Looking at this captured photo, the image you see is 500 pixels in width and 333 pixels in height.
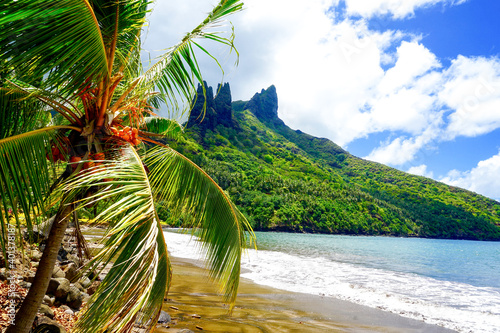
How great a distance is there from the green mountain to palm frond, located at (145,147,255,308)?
43934 mm

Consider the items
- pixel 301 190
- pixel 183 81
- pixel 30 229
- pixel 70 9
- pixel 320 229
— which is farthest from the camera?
pixel 301 190

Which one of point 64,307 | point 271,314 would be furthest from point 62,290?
point 271,314

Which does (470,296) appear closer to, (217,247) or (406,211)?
(217,247)

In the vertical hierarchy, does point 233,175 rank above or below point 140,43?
above

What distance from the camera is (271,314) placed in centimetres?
Answer: 642

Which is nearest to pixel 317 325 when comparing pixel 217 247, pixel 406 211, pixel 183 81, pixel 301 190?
pixel 217 247

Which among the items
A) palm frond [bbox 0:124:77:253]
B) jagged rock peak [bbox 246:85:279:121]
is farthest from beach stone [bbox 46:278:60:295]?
jagged rock peak [bbox 246:85:279:121]

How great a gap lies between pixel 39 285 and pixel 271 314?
4985 mm

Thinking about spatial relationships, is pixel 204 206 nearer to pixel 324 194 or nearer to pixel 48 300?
pixel 48 300

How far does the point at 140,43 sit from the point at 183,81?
704 mm

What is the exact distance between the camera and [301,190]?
249ft

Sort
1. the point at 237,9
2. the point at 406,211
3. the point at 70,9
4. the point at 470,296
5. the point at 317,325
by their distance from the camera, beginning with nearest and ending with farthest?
the point at 70,9, the point at 237,9, the point at 317,325, the point at 470,296, the point at 406,211

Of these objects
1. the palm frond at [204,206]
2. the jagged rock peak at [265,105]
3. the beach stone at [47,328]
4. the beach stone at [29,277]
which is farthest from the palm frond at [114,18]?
the jagged rock peak at [265,105]

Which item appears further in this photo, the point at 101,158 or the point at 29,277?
the point at 29,277
